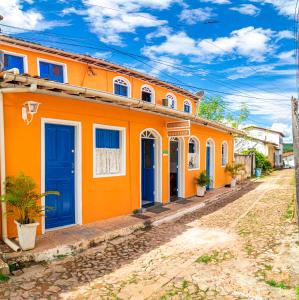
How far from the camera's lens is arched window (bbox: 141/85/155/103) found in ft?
47.5

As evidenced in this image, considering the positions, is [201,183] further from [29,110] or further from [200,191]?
[29,110]

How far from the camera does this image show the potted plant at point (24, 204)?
16.8 feet

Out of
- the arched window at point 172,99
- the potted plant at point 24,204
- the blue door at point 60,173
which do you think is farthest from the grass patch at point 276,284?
the arched window at point 172,99

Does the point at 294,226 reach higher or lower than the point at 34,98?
lower

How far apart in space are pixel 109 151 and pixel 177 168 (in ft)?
14.0

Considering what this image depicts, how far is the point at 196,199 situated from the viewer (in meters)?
11.3

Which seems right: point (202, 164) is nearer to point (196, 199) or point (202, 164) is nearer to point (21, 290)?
point (196, 199)

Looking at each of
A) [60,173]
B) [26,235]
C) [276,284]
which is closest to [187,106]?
[60,173]

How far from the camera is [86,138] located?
705cm

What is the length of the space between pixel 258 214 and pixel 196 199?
9.05 feet

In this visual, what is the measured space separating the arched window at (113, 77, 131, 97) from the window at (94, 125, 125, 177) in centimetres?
549

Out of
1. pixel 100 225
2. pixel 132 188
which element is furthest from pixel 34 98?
pixel 132 188

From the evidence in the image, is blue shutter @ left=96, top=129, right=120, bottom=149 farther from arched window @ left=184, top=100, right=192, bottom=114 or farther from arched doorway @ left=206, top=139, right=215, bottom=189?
arched window @ left=184, top=100, right=192, bottom=114

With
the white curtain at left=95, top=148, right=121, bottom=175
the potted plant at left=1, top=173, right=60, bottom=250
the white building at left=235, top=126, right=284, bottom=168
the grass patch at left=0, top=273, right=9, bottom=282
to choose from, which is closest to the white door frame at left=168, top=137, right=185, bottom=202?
the white curtain at left=95, top=148, right=121, bottom=175
